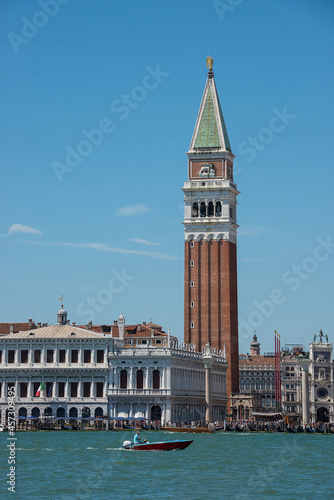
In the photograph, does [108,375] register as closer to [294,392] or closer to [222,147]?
[222,147]

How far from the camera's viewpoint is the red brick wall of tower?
5192 inches

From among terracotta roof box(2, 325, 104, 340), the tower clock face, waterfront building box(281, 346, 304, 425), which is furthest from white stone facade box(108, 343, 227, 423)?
waterfront building box(281, 346, 304, 425)

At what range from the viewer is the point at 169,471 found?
203 ft

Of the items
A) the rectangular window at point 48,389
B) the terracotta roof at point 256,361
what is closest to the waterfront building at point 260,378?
the terracotta roof at point 256,361

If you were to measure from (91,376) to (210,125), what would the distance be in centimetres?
3834

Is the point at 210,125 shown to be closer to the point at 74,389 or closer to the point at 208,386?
the point at 208,386

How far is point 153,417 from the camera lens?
112 meters

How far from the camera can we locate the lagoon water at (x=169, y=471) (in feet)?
175

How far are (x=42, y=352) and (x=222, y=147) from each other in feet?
121

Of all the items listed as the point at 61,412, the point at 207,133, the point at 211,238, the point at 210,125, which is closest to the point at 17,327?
the point at 211,238

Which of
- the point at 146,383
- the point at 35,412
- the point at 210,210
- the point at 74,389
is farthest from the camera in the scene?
the point at 210,210

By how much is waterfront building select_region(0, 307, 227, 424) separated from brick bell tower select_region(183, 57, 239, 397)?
1375 cm

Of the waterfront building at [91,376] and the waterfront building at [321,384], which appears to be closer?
the waterfront building at [91,376]

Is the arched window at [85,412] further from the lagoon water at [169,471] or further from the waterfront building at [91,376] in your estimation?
the lagoon water at [169,471]
